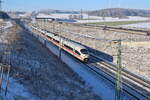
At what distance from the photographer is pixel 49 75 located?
25.9 m

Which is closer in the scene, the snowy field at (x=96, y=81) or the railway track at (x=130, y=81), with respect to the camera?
the snowy field at (x=96, y=81)

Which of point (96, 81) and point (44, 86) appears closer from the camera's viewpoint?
point (44, 86)

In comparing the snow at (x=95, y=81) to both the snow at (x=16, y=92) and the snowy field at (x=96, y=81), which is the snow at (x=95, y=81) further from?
the snow at (x=16, y=92)

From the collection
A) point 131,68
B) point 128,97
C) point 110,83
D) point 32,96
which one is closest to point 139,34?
point 131,68

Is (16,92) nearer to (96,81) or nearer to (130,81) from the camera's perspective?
(96,81)

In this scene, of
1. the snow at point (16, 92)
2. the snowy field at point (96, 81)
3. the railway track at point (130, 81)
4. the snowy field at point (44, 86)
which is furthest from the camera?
the railway track at point (130, 81)

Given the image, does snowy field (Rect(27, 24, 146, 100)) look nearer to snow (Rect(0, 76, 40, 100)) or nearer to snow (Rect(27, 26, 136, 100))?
snow (Rect(27, 26, 136, 100))

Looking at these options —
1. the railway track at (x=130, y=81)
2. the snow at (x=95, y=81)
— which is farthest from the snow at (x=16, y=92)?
the railway track at (x=130, y=81)

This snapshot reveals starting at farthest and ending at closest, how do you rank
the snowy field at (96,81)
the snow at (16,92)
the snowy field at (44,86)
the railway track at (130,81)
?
the railway track at (130,81)
the snowy field at (96,81)
the snowy field at (44,86)
the snow at (16,92)

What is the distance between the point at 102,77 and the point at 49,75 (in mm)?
7581

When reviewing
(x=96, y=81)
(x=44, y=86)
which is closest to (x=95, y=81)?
(x=96, y=81)

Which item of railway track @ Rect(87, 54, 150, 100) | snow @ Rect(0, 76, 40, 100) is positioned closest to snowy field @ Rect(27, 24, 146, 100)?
railway track @ Rect(87, 54, 150, 100)

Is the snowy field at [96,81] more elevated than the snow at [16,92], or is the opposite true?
the snow at [16,92]

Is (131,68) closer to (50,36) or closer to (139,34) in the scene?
(139,34)
